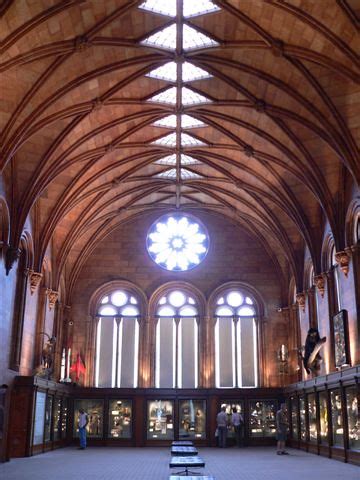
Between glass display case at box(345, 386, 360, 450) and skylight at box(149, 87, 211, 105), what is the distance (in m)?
13.2

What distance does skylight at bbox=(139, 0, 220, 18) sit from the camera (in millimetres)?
19391

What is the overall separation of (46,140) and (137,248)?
12556mm

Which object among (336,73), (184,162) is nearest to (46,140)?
(184,162)

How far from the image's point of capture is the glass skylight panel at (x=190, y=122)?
27.5 m

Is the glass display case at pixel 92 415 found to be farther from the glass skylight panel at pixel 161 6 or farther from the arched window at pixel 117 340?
the glass skylight panel at pixel 161 6

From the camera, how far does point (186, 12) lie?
65.5 ft

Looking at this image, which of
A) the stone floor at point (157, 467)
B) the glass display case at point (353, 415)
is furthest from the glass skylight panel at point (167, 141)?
the stone floor at point (157, 467)

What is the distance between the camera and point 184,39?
2147 centimetres

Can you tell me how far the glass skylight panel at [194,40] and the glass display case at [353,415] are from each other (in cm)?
1353

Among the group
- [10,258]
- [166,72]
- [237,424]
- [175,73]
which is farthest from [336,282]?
[10,258]

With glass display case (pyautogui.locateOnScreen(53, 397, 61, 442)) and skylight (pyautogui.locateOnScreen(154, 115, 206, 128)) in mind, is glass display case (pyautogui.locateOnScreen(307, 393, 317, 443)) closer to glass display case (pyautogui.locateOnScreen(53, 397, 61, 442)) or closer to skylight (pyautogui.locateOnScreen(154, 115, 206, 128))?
glass display case (pyautogui.locateOnScreen(53, 397, 61, 442))

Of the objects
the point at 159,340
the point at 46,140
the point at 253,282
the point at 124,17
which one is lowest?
the point at 159,340

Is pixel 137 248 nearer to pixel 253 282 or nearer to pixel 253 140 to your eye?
pixel 253 282

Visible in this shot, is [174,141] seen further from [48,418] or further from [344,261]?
[48,418]
